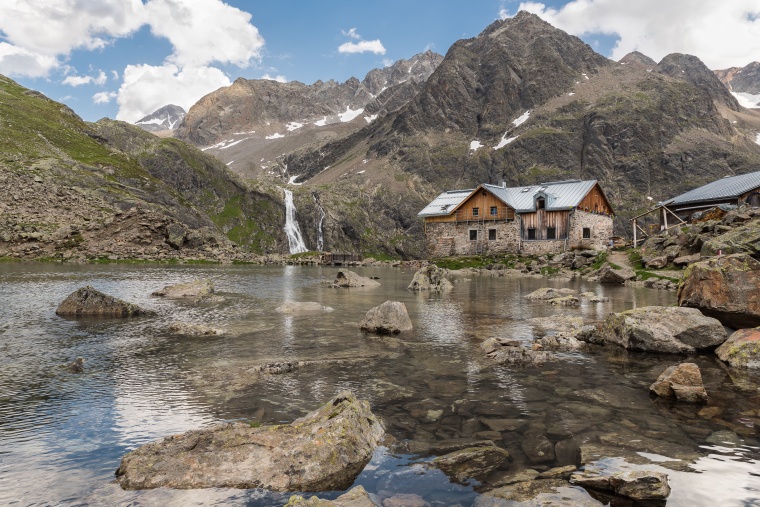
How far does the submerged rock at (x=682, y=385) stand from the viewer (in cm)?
1048

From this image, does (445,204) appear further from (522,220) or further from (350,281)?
(350,281)

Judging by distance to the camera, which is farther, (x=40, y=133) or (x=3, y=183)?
(x=40, y=133)

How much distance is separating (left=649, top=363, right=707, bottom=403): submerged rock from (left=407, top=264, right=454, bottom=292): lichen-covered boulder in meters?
29.6

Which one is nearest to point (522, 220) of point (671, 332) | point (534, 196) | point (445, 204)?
point (534, 196)

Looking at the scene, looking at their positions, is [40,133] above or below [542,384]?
above

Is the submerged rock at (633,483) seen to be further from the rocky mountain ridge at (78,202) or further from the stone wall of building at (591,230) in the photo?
the rocky mountain ridge at (78,202)

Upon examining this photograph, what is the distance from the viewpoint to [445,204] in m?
87.8

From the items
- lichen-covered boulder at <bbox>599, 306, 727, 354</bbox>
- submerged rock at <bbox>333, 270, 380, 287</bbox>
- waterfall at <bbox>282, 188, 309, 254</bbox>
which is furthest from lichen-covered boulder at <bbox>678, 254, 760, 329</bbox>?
waterfall at <bbox>282, 188, 309, 254</bbox>

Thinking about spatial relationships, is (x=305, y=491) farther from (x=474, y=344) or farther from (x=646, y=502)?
(x=474, y=344)

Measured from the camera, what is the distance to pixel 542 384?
1195 cm

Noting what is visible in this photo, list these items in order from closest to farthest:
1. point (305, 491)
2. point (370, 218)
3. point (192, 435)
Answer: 1. point (305, 491)
2. point (192, 435)
3. point (370, 218)

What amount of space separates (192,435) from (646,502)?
7.12m

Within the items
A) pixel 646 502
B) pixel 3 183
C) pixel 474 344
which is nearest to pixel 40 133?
pixel 3 183

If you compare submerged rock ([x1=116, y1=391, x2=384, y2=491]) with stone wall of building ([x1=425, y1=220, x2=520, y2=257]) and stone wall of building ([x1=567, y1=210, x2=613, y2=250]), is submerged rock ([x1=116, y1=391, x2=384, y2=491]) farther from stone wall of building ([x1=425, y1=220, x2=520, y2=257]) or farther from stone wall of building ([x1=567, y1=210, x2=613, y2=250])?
stone wall of building ([x1=425, y1=220, x2=520, y2=257])
